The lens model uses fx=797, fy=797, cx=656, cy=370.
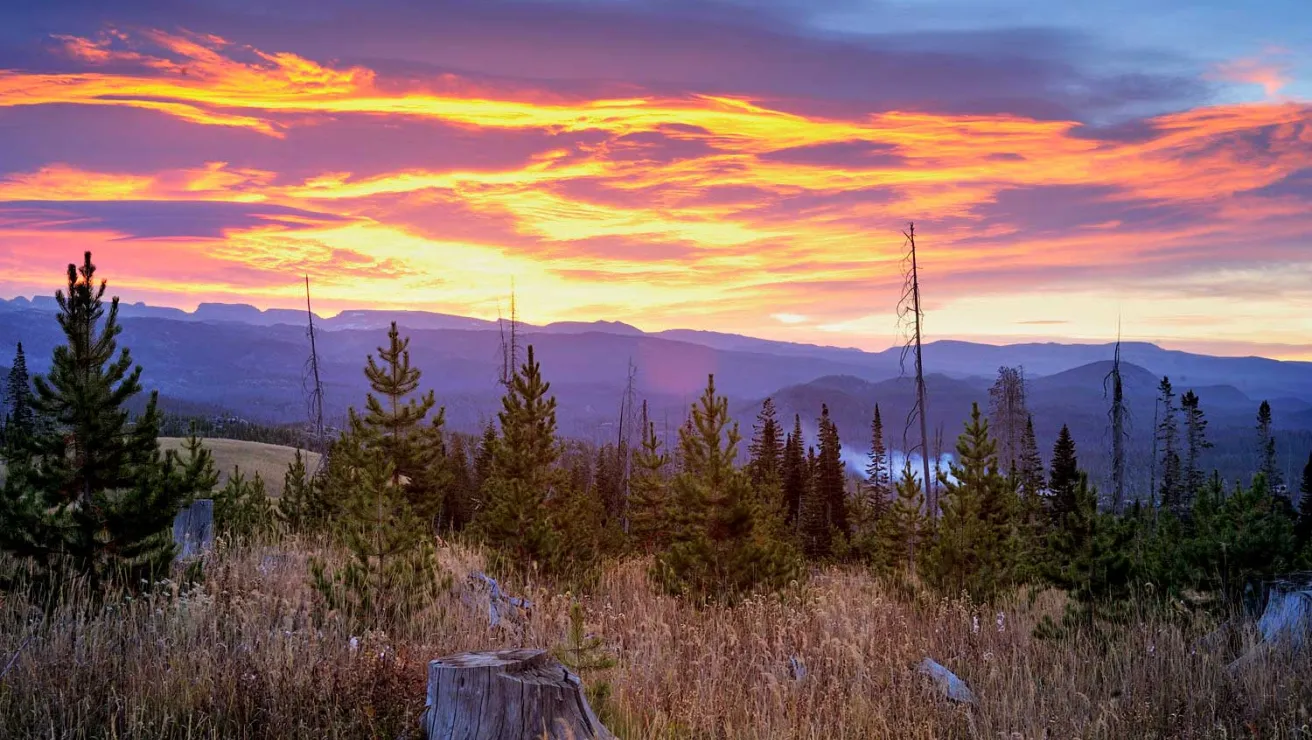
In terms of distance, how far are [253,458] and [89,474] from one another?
39.6m

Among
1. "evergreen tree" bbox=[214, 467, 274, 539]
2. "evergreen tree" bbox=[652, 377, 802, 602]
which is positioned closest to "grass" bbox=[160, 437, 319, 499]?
"evergreen tree" bbox=[214, 467, 274, 539]

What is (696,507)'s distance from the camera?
12.3 metres

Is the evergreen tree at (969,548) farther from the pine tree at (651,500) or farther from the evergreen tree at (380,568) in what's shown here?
the evergreen tree at (380,568)

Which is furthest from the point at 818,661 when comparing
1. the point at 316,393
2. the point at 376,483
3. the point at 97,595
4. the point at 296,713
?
the point at 316,393

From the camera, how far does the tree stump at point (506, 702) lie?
153 inches

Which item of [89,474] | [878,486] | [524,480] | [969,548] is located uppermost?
[89,474]

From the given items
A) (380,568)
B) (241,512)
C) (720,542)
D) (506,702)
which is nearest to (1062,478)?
(720,542)

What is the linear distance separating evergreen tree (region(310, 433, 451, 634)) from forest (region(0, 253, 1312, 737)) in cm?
4

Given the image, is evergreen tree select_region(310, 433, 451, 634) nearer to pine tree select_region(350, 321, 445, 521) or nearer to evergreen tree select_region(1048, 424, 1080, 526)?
pine tree select_region(350, 321, 445, 521)

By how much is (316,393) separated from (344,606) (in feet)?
70.9

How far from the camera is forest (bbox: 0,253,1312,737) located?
566cm

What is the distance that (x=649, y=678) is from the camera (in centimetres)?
697

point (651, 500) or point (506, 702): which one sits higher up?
point (506, 702)

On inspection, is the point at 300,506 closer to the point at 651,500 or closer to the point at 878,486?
the point at 651,500
